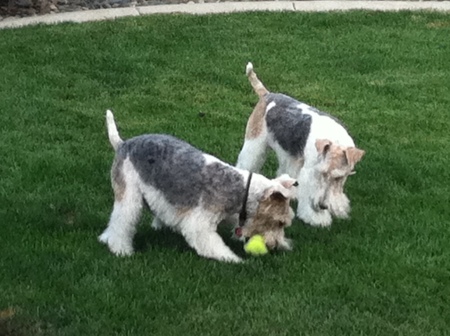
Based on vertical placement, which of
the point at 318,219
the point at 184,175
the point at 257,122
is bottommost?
the point at 318,219

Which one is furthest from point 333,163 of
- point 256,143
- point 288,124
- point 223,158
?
point 223,158

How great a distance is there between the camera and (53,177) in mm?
7781

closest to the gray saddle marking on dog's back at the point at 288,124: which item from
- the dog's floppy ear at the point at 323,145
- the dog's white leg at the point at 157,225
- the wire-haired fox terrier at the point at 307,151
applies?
the wire-haired fox terrier at the point at 307,151

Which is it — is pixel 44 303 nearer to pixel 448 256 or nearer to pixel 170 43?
pixel 448 256

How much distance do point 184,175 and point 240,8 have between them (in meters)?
8.50

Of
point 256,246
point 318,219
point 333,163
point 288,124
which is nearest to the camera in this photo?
point 256,246

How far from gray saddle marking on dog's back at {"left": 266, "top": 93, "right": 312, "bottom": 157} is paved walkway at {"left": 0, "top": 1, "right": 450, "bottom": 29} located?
6837 millimetres

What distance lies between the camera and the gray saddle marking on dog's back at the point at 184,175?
6102 mm

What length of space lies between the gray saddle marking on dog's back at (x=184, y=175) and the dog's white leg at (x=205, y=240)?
0.13 metres

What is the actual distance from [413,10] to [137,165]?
28.9 ft

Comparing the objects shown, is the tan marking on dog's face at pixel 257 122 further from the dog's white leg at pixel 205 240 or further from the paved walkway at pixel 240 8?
the paved walkway at pixel 240 8

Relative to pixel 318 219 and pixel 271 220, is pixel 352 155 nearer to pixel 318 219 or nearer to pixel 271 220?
pixel 318 219

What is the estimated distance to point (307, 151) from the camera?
270 inches

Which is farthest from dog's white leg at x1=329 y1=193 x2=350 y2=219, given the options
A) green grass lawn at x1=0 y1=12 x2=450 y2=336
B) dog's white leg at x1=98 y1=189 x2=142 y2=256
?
dog's white leg at x1=98 y1=189 x2=142 y2=256
